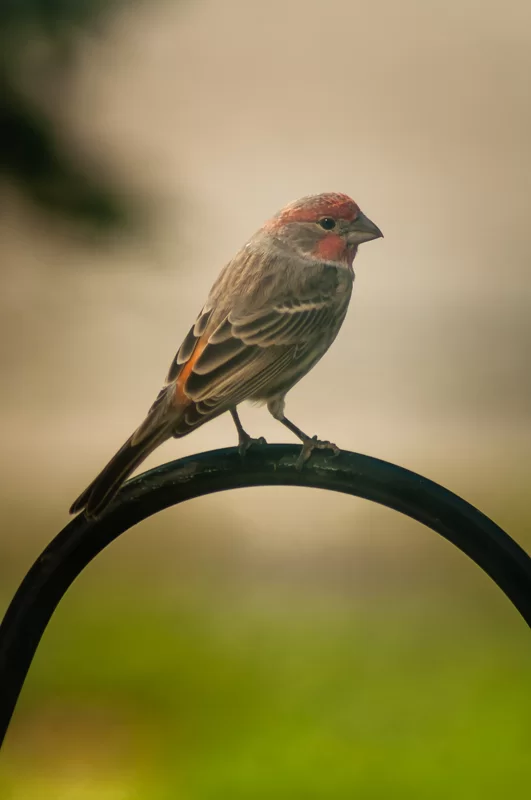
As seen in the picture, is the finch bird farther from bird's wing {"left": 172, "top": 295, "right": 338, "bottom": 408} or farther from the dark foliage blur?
the dark foliage blur

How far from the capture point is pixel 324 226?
3.64 meters

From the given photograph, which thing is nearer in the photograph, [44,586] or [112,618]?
[44,586]

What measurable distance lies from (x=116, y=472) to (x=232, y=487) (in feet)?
0.96

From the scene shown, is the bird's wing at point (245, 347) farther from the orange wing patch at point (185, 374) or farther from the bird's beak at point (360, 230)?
the bird's beak at point (360, 230)

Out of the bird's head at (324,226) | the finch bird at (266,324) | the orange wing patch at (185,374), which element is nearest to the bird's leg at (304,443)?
the finch bird at (266,324)

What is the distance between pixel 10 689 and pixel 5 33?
20.6 feet

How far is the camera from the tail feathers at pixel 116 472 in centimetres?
225

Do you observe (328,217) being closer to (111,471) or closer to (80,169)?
(111,471)

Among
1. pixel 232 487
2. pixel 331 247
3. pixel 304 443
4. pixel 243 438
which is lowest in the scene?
pixel 232 487

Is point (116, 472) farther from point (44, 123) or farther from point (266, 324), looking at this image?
point (44, 123)

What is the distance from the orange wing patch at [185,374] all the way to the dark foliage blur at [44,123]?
4.96 meters

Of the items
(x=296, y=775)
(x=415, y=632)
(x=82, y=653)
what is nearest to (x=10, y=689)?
(x=296, y=775)

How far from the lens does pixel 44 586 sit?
2.11m

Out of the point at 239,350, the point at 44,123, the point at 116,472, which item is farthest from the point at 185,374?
the point at 44,123
